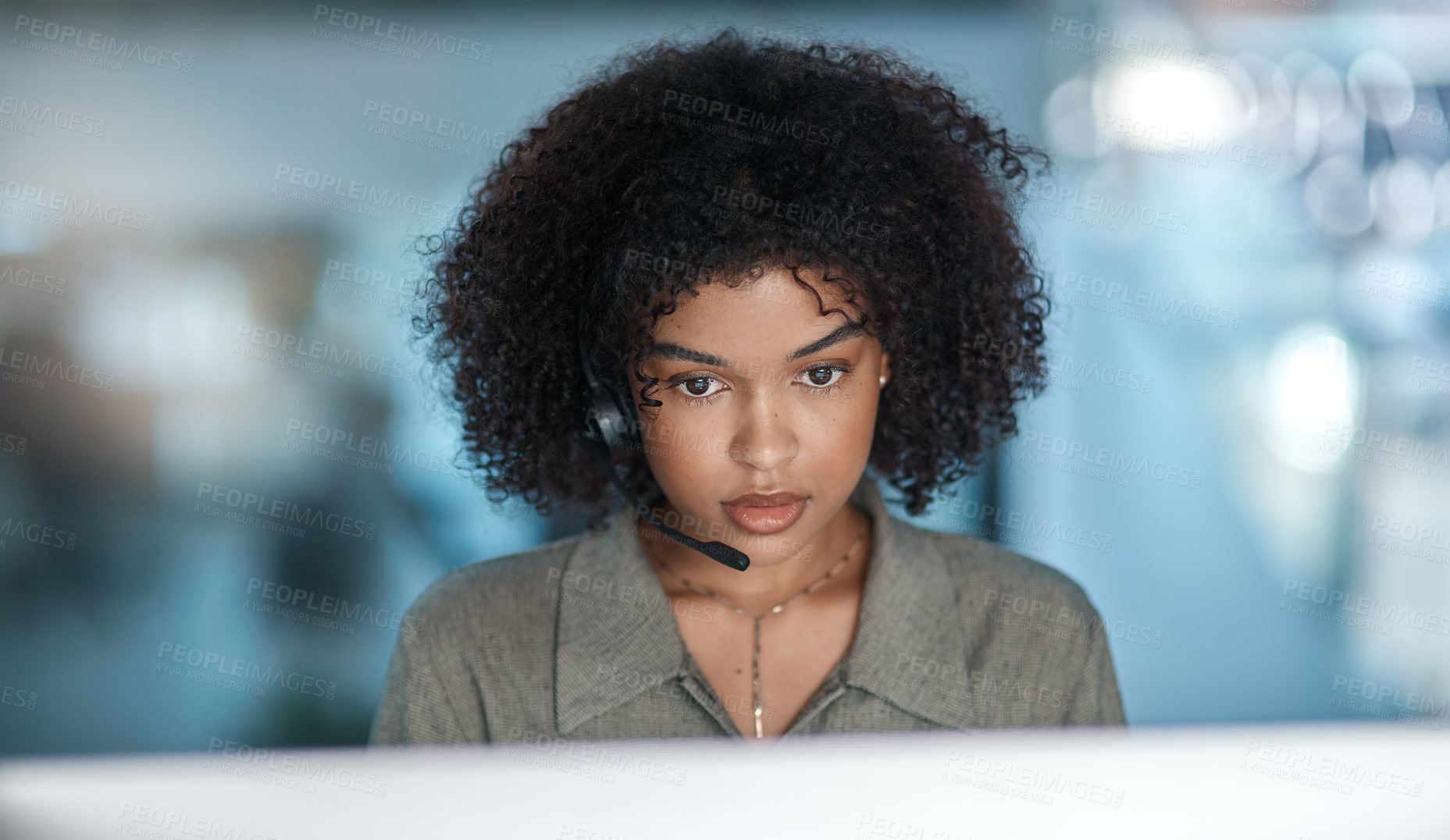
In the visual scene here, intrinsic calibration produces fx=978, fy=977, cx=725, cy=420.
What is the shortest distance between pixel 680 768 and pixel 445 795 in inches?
5.4

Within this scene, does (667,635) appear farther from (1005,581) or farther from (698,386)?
(1005,581)

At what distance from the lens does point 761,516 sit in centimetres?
105

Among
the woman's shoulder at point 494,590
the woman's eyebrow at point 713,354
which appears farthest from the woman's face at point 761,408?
the woman's shoulder at point 494,590

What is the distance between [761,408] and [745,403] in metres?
0.02

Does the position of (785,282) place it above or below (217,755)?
above

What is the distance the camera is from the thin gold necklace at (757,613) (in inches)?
46.3

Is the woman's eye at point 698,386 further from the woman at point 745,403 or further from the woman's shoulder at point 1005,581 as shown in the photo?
the woman's shoulder at point 1005,581

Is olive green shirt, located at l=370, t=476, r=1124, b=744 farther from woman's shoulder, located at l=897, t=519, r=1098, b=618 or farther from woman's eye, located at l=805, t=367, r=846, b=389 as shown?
woman's eye, located at l=805, t=367, r=846, b=389

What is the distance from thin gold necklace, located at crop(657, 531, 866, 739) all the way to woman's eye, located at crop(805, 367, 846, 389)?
343 mm

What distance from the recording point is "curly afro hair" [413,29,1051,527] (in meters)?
1.02

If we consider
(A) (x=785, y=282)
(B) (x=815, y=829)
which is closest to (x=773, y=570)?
(A) (x=785, y=282)

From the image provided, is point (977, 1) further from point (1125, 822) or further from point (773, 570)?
point (1125, 822)

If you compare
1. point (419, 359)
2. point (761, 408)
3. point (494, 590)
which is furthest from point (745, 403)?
point (419, 359)

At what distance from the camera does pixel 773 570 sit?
1.26 meters
